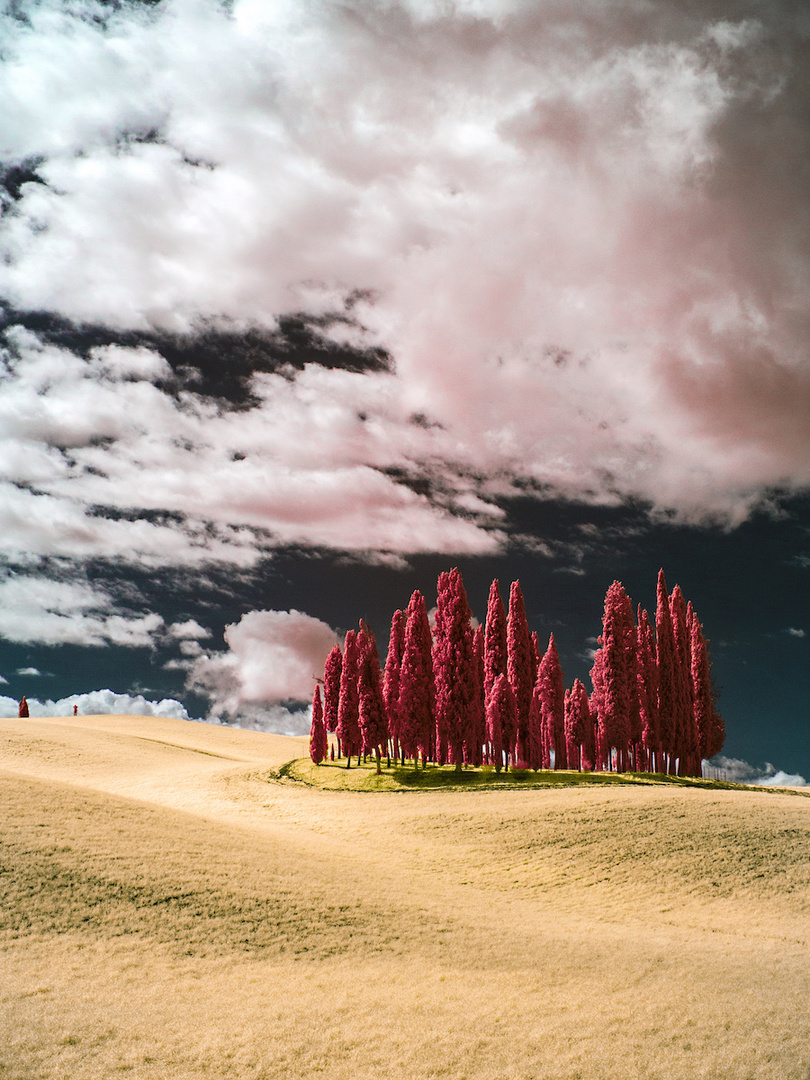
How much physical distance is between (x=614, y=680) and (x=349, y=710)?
27.0 metres

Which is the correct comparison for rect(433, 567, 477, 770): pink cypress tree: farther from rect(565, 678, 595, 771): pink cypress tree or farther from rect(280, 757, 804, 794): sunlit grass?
rect(565, 678, 595, 771): pink cypress tree

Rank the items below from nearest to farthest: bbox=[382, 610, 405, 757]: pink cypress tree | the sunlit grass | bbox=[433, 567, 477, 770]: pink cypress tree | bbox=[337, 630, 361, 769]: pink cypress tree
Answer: the sunlit grass
bbox=[433, 567, 477, 770]: pink cypress tree
bbox=[337, 630, 361, 769]: pink cypress tree
bbox=[382, 610, 405, 757]: pink cypress tree

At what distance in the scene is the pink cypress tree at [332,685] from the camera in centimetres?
7788

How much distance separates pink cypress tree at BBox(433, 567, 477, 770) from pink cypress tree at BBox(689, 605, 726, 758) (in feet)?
102

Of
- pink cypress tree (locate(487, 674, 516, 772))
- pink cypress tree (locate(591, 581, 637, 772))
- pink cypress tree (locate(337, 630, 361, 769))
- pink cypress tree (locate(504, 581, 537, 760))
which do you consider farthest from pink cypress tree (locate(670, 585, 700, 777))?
pink cypress tree (locate(337, 630, 361, 769))

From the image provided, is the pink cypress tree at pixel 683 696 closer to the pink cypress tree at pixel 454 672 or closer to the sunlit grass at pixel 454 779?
the sunlit grass at pixel 454 779

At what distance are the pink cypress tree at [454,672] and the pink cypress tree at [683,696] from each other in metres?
25.1

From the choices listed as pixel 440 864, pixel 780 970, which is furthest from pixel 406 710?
pixel 780 970

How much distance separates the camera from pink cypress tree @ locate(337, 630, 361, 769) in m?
66.8

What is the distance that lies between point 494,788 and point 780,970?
3025 cm

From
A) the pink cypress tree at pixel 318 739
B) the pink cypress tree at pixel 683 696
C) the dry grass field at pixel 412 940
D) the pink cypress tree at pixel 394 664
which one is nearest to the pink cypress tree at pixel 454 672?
the pink cypress tree at pixel 394 664

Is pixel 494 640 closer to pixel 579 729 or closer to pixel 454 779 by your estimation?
pixel 454 779

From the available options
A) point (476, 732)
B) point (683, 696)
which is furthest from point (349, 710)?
point (683, 696)

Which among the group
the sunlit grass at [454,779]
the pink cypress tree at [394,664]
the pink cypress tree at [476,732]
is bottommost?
the sunlit grass at [454,779]
